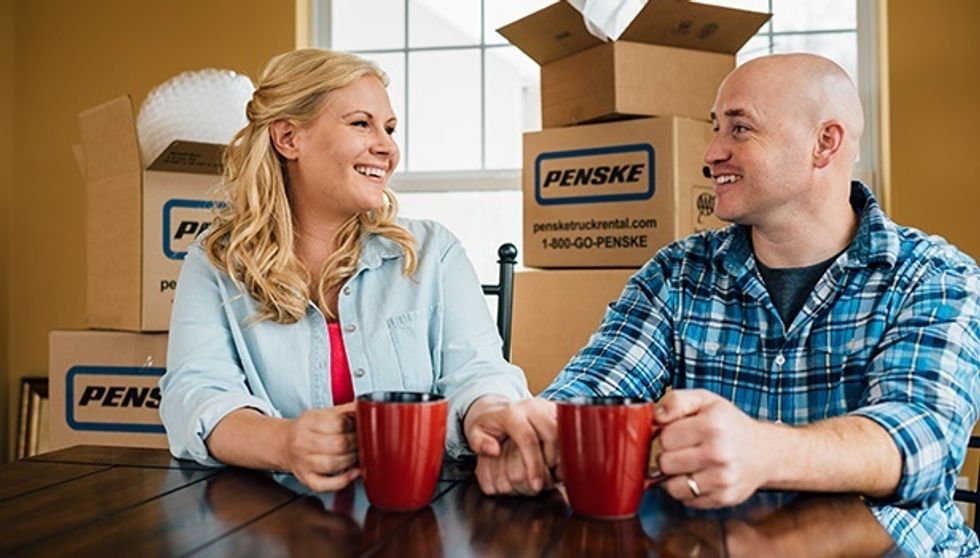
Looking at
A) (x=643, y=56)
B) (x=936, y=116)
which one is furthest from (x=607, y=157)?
(x=936, y=116)

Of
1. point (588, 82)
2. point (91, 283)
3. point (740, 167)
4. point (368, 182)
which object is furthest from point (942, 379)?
point (91, 283)

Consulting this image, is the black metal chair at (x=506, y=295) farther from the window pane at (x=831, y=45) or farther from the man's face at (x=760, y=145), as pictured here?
the window pane at (x=831, y=45)

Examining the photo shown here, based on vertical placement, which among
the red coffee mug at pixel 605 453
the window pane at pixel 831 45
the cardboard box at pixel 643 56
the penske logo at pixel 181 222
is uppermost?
the window pane at pixel 831 45

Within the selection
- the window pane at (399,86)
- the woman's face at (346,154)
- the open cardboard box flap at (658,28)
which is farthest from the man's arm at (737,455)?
the window pane at (399,86)

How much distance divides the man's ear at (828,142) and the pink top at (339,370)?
0.77 m

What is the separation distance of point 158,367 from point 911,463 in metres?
1.72

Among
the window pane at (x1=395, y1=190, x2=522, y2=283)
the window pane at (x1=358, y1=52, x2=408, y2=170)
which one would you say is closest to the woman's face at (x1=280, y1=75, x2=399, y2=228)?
the window pane at (x1=395, y1=190, x2=522, y2=283)

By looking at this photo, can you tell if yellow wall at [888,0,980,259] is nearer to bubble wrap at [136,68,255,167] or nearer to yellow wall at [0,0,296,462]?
bubble wrap at [136,68,255,167]

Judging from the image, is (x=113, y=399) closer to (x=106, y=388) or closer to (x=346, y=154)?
(x=106, y=388)

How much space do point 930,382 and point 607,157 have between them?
1372 mm

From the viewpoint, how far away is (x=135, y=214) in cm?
217

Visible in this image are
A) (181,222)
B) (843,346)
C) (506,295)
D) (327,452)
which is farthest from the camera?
(181,222)

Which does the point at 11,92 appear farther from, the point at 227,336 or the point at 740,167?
the point at 740,167

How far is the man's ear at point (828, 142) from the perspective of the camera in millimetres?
1492
